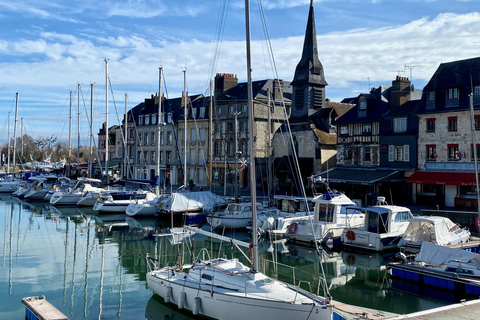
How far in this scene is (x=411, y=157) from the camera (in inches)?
1444

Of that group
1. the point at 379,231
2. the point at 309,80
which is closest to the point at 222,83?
the point at 309,80

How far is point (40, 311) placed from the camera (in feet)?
44.1

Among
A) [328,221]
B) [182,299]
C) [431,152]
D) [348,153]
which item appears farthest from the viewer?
[348,153]

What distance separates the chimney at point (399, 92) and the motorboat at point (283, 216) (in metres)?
14.0

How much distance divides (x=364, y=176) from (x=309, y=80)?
12642 mm

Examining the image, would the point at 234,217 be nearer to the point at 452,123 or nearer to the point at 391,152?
the point at 391,152

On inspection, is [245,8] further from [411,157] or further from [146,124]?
[146,124]

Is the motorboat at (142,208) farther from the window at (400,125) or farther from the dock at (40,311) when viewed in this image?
the dock at (40,311)

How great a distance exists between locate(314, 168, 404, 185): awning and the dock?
23410 mm

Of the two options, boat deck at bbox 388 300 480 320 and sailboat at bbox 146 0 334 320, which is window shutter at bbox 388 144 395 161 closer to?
boat deck at bbox 388 300 480 320

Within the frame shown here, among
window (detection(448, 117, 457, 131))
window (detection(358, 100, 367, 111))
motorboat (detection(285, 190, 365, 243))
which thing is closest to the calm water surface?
motorboat (detection(285, 190, 365, 243))

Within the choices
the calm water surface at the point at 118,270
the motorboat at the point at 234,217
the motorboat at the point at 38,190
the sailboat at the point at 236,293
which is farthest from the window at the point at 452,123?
the motorboat at the point at 38,190

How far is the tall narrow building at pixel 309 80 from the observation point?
1826 inches

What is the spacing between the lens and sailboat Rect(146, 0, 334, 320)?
1241 cm
